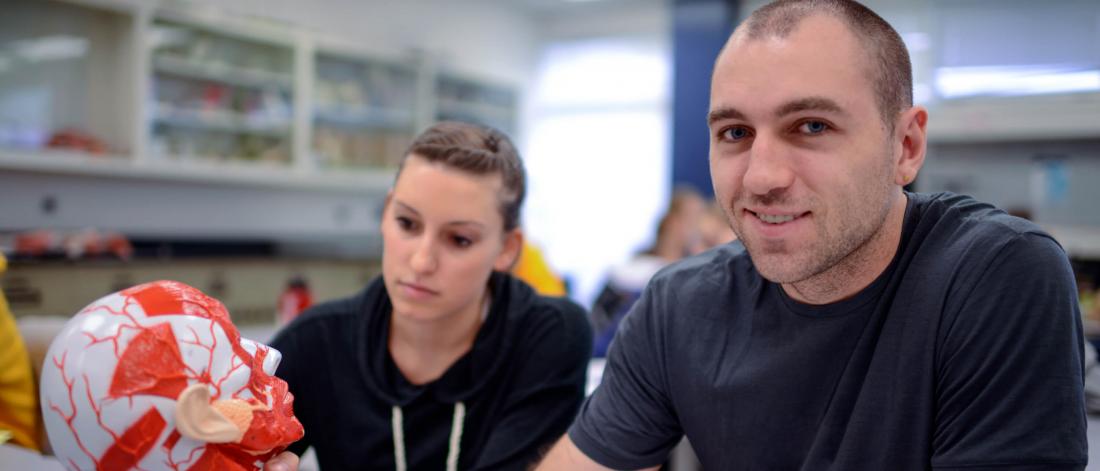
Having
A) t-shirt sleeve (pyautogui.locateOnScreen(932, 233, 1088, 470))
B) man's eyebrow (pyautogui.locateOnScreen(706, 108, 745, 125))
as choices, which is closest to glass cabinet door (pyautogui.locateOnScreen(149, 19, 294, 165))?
man's eyebrow (pyautogui.locateOnScreen(706, 108, 745, 125))

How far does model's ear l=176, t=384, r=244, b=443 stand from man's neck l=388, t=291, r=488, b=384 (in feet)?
2.34

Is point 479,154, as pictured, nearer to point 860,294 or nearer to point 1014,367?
point 860,294

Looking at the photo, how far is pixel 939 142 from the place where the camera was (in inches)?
202

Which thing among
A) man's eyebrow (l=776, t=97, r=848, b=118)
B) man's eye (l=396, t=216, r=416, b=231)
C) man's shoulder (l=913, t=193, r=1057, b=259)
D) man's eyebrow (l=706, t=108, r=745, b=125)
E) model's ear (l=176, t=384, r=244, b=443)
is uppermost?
man's eyebrow (l=776, t=97, r=848, b=118)

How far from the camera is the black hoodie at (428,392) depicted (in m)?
1.59

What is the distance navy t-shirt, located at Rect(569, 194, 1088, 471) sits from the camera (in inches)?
37.8

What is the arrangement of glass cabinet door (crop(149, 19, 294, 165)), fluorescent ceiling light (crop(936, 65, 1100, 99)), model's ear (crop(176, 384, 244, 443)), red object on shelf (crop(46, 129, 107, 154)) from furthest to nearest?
glass cabinet door (crop(149, 19, 294, 165)), fluorescent ceiling light (crop(936, 65, 1100, 99)), red object on shelf (crop(46, 129, 107, 154)), model's ear (crop(176, 384, 244, 443))

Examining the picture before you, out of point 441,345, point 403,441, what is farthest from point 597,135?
point 403,441

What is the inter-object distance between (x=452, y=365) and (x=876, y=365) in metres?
0.86

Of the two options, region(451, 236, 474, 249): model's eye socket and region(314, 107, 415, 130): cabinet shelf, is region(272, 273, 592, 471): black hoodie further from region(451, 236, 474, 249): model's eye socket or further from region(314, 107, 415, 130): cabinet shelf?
region(314, 107, 415, 130): cabinet shelf

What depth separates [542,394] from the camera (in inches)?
64.6

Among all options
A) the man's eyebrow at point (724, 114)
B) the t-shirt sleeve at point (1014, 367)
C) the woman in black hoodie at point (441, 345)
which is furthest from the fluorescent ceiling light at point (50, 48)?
the t-shirt sleeve at point (1014, 367)

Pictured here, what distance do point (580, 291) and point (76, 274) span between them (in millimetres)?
5015

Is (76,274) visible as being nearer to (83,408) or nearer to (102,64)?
(102,64)
